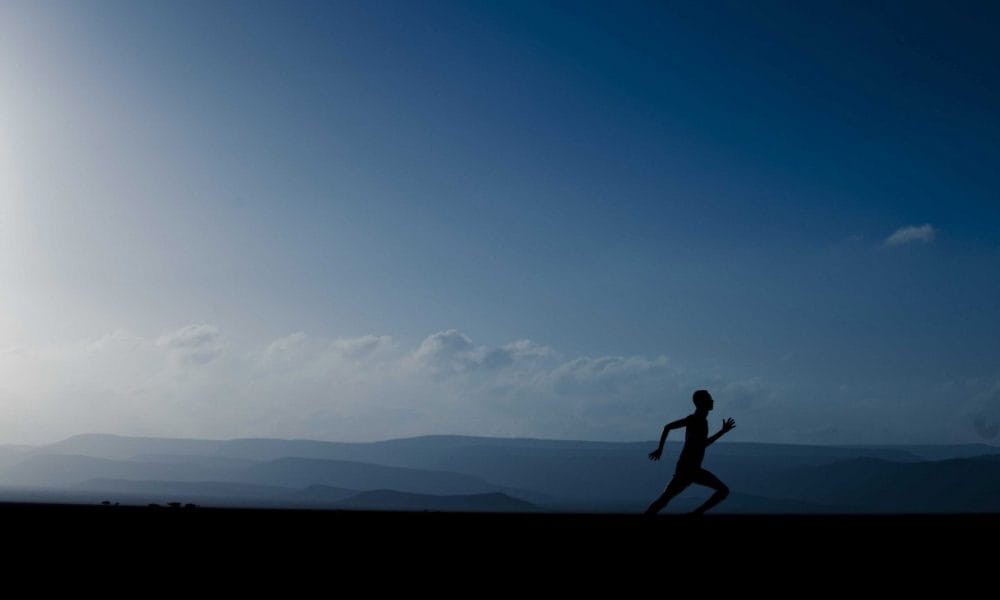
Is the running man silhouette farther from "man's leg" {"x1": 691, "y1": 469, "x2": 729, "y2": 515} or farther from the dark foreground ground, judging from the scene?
the dark foreground ground

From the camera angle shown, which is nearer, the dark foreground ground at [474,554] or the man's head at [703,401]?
the dark foreground ground at [474,554]

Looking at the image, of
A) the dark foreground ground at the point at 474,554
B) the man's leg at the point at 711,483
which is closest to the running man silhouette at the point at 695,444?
the man's leg at the point at 711,483

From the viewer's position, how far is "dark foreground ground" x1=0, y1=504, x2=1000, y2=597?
5.65 meters

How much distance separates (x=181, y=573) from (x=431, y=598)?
2021 mm

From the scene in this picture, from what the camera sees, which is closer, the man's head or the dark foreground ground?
the dark foreground ground

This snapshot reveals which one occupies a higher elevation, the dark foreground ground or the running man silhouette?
the running man silhouette

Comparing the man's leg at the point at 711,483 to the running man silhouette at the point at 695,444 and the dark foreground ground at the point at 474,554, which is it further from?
the dark foreground ground at the point at 474,554

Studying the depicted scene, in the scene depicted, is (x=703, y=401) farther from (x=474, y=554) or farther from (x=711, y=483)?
(x=474, y=554)

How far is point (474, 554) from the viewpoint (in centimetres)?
693

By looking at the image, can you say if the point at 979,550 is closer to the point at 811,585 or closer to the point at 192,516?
the point at 811,585

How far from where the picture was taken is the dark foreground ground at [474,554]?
5648mm

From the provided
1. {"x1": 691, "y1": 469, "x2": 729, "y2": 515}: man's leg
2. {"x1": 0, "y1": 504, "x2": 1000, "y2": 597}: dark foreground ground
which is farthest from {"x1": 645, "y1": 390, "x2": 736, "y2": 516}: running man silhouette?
{"x1": 0, "y1": 504, "x2": 1000, "y2": 597}: dark foreground ground

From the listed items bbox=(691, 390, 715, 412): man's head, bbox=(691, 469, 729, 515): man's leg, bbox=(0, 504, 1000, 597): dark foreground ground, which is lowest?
bbox=(0, 504, 1000, 597): dark foreground ground

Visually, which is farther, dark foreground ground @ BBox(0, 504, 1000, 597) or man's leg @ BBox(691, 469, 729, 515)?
man's leg @ BBox(691, 469, 729, 515)
